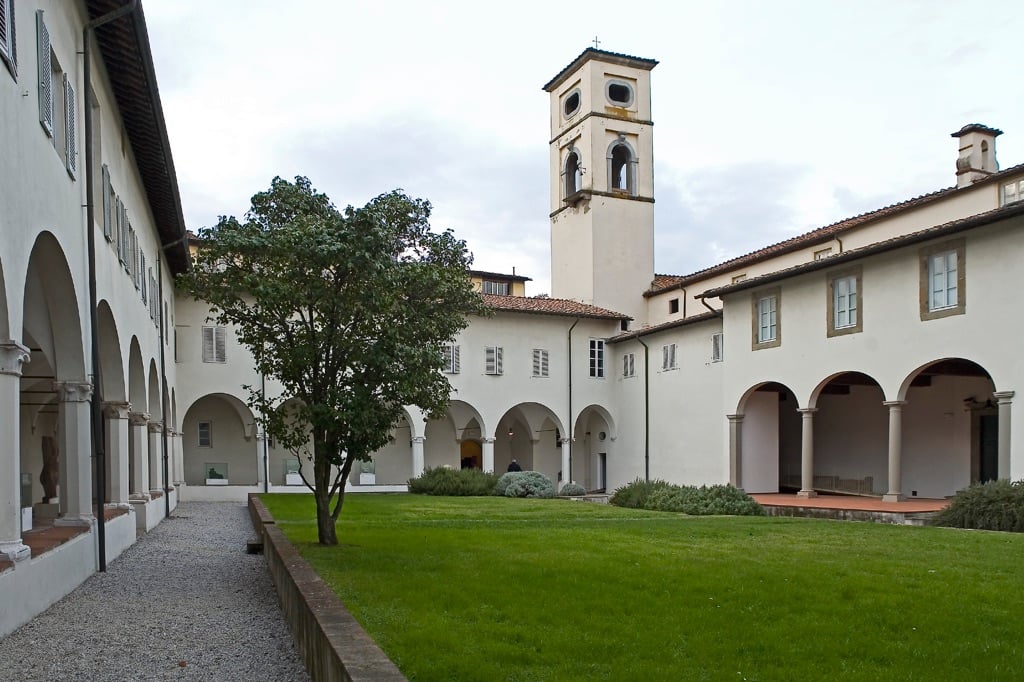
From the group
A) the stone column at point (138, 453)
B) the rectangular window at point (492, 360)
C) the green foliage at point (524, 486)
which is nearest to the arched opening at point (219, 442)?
the rectangular window at point (492, 360)

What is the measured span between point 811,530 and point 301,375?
9.07 metres

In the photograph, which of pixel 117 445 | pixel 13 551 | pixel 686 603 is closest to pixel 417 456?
pixel 117 445

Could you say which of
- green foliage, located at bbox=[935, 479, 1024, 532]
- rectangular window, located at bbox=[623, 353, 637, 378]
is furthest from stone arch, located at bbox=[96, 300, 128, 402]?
rectangular window, located at bbox=[623, 353, 637, 378]

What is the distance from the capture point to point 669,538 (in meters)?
14.4

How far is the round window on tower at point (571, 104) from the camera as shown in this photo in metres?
42.6

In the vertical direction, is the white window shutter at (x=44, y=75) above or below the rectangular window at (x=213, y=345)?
above

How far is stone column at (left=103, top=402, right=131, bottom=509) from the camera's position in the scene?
52.0 ft

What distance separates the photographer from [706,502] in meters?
21.7

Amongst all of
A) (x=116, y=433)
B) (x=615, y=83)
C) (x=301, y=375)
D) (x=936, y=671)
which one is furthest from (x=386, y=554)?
(x=615, y=83)

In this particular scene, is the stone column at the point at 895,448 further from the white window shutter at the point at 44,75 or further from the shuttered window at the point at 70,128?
the white window shutter at the point at 44,75

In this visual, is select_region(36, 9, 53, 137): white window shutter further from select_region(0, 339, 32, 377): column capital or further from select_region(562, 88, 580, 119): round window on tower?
select_region(562, 88, 580, 119): round window on tower

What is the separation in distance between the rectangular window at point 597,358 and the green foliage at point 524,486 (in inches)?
325

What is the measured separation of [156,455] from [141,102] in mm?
10129

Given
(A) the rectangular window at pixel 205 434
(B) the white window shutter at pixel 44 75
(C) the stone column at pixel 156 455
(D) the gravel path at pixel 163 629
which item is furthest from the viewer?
(A) the rectangular window at pixel 205 434
